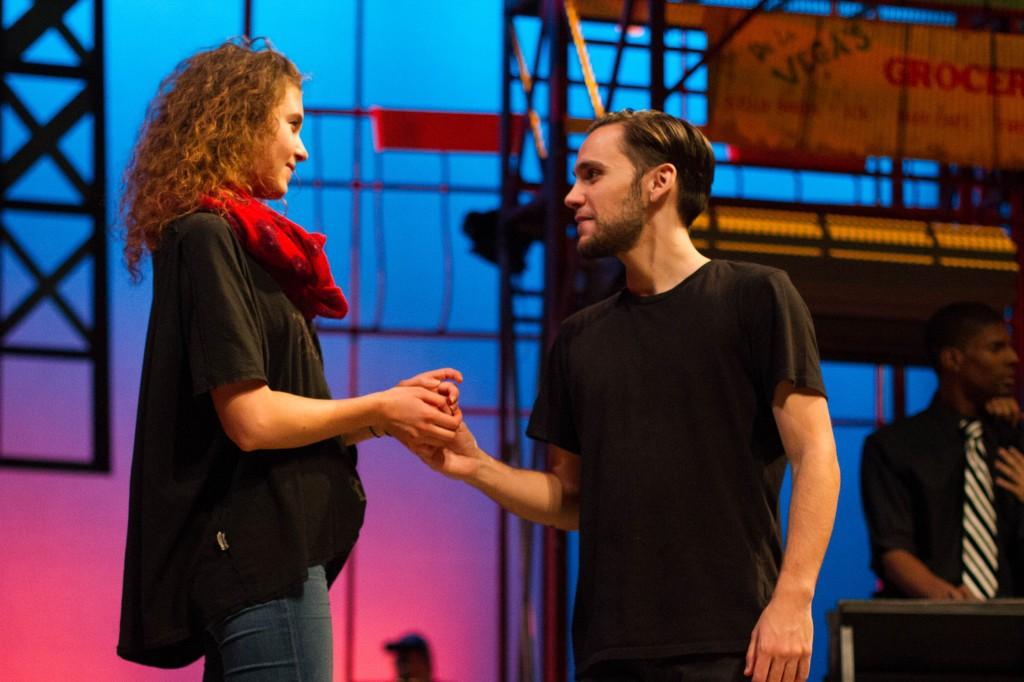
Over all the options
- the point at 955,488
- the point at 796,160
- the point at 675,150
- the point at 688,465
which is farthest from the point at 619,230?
the point at 796,160

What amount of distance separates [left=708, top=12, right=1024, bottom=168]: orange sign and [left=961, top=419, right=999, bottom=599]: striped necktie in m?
2.00

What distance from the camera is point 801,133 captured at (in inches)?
255

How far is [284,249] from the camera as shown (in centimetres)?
224

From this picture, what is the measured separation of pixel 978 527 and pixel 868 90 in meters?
2.48

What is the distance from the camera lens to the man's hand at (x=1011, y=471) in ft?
16.2

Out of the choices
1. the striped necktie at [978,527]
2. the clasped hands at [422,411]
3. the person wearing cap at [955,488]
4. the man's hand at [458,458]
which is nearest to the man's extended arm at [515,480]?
the man's hand at [458,458]

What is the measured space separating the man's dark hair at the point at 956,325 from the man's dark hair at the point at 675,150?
287 centimetres

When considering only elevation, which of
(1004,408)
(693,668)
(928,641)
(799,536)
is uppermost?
(1004,408)

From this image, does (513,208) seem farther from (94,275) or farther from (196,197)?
(196,197)

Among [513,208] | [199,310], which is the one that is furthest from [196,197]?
[513,208]

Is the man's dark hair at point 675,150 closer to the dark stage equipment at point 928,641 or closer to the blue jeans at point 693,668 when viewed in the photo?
the blue jeans at point 693,668

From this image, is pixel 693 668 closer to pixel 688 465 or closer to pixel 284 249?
pixel 688 465

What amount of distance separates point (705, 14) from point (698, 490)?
4488mm

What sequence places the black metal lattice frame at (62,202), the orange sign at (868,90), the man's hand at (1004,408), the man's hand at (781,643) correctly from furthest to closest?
1. the black metal lattice frame at (62,202)
2. the orange sign at (868,90)
3. the man's hand at (1004,408)
4. the man's hand at (781,643)
